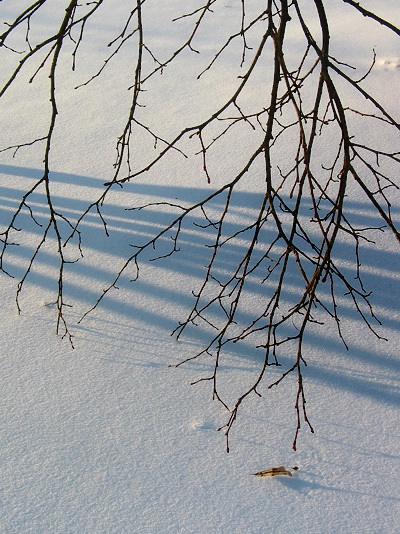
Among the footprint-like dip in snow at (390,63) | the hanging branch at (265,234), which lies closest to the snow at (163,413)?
the hanging branch at (265,234)

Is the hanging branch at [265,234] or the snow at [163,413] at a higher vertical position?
the hanging branch at [265,234]

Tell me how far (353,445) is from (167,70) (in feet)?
9.39

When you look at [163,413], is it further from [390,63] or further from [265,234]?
[390,63]

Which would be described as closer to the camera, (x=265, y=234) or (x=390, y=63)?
(x=265, y=234)

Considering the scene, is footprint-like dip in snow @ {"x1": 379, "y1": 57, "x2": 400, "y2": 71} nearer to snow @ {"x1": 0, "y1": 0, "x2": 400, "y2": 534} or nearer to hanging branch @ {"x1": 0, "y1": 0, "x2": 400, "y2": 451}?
hanging branch @ {"x1": 0, "y1": 0, "x2": 400, "y2": 451}

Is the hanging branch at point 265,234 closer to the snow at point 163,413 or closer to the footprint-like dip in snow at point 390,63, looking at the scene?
the snow at point 163,413

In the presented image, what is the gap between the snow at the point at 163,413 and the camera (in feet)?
4.99

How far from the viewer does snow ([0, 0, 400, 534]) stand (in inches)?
59.9

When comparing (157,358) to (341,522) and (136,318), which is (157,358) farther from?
(341,522)

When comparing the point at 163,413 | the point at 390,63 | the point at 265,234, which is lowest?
the point at 163,413

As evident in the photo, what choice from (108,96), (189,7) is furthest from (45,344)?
(189,7)

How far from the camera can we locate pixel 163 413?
5.89 ft

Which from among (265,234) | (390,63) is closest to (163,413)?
(265,234)

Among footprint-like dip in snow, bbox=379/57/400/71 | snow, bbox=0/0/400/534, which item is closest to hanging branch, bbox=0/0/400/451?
snow, bbox=0/0/400/534
